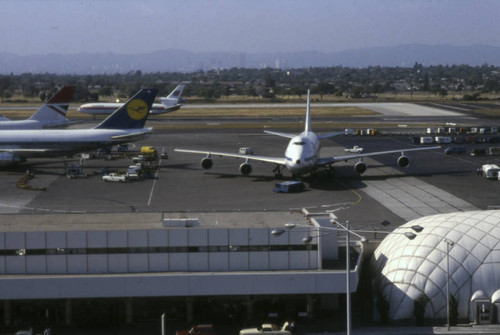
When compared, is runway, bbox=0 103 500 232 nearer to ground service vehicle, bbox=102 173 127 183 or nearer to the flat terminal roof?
ground service vehicle, bbox=102 173 127 183

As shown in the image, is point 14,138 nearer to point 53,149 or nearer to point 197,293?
point 53,149

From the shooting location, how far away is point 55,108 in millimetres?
134625

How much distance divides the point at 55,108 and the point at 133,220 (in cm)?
8578

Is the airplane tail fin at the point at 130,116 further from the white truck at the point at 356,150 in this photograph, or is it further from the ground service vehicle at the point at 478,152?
the ground service vehicle at the point at 478,152

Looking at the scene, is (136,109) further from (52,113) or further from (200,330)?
(200,330)

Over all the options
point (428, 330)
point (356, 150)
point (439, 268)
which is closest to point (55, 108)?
point (356, 150)

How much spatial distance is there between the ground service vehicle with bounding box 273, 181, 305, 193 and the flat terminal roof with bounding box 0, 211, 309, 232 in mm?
32399

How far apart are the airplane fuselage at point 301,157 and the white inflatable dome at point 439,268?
37.9 m

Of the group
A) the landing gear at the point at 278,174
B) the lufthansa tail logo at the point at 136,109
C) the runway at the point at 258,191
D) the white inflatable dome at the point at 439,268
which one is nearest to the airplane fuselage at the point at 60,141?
the lufthansa tail logo at the point at 136,109

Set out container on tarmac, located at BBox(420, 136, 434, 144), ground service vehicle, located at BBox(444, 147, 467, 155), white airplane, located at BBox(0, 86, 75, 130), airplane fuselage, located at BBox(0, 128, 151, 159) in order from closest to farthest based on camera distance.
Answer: airplane fuselage, located at BBox(0, 128, 151, 159) → ground service vehicle, located at BBox(444, 147, 467, 155) → white airplane, located at BBox(0, 86, 75, 130) → container on tarmac, located at BBox(420, 136, 434, 144)

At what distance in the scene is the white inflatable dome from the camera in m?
49.1

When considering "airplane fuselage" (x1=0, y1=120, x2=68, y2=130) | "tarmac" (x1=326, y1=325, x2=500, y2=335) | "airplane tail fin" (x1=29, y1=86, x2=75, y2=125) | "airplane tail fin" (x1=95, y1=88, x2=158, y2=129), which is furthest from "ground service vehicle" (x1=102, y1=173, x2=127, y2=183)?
"tarmac" (x1=326, y1=325, x2=500, y2=335)

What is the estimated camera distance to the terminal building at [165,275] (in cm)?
4688

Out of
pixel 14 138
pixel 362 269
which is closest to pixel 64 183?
pixel 14 138
